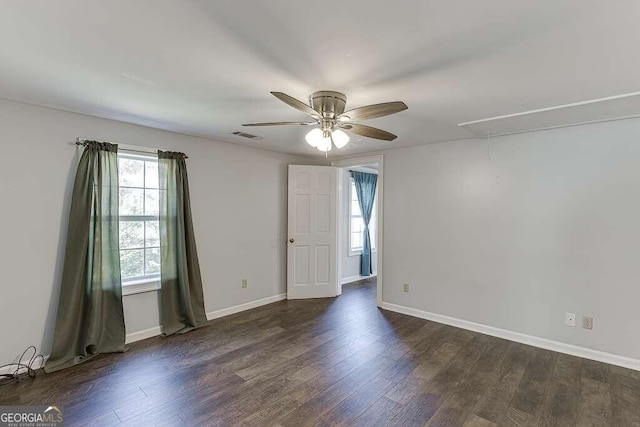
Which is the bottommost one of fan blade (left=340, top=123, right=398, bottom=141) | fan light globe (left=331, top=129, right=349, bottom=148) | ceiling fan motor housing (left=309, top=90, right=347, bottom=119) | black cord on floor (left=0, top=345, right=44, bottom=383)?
black cord on floor (left=0, top=345, right=44, bottom=383)

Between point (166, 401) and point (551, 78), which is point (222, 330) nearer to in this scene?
point (166, 401)

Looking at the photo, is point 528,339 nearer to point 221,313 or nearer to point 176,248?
point 221,313

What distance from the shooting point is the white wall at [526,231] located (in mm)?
2895

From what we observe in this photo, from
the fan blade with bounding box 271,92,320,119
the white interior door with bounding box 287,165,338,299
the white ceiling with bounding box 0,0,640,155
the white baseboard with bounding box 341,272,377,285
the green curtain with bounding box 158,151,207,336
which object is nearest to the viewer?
the white ceiling with bounding box 0,0,640,155

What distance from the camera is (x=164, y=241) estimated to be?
11.5 ft

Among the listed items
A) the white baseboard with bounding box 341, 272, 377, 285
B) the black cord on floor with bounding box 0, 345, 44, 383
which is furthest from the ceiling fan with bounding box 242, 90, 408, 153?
the white baseboard with bounding box 341, 272, 377, 285

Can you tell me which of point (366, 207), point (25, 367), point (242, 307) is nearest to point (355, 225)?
point (366, 207)

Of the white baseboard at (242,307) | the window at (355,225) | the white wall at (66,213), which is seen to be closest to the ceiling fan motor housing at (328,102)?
the white wall at (66,213)

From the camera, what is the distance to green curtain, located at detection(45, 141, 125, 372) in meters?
2.81

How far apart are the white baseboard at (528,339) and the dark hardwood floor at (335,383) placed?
0.10 m

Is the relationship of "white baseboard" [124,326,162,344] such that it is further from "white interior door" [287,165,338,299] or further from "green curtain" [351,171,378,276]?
"green curtain" [351,171,378,276]

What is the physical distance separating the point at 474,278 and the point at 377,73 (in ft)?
9.37

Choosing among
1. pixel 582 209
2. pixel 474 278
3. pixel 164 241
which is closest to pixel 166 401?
pixel 164 241

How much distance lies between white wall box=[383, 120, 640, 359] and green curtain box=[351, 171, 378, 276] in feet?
5.67
